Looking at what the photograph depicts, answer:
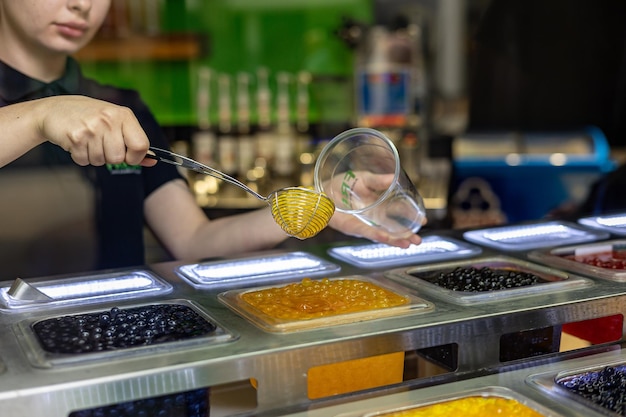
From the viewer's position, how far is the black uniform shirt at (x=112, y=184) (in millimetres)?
2318

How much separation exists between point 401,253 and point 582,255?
0.45m

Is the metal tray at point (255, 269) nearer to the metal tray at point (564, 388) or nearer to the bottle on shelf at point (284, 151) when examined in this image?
the metal tray at point (564, 388)

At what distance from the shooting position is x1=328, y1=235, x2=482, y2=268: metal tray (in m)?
1.99

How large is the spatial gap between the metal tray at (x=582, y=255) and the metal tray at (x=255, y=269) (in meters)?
0.52

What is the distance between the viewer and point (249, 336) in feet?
4.67

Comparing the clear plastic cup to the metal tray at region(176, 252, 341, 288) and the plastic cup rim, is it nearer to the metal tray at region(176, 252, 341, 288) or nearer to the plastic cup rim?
the plastic cup rim

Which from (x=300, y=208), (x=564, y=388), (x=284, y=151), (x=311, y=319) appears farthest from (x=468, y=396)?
(x=284, y=151)

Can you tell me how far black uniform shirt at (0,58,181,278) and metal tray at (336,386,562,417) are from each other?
47.1 inches

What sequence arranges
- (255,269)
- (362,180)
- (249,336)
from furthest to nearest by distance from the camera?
(255,269)
(362,180)
(249,336)

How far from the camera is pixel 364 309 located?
1.56 metres

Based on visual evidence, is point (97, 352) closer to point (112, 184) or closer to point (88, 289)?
→ point (88, 289)

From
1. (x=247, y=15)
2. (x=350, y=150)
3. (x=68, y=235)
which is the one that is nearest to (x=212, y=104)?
(x=247, y=15)

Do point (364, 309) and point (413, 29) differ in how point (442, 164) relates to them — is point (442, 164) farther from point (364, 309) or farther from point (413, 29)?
point (364, 309)

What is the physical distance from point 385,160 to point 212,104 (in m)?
3.12
